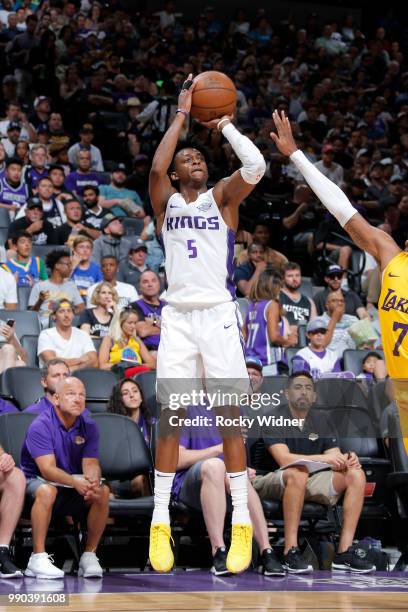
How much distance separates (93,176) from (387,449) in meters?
6.53

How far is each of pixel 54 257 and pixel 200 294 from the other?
4.72 meters

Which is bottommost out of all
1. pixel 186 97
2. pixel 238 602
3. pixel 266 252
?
pixel 238 602

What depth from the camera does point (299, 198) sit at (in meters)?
14.2

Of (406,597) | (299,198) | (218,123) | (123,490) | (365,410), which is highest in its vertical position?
(299,198)

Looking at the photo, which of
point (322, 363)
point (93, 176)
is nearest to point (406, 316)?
point (322, 363)

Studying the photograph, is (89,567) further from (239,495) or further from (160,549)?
(239,495)

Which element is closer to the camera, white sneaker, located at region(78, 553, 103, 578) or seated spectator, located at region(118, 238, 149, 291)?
white sneaker, located at region(78, 553, 103, 578)

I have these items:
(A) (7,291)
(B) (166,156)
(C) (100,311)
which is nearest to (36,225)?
(A) (7,291)

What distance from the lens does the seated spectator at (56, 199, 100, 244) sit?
12047mm

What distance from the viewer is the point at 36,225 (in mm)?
11766

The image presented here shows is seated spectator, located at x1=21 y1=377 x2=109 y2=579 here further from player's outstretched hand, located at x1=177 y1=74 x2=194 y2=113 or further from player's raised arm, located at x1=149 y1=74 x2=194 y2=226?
player's outstretched hand, located at x1=177 y1=74 x2=194 y2=113

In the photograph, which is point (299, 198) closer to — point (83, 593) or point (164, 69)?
point (164, 69)

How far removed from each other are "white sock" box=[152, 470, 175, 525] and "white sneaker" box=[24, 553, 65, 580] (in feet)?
2.93

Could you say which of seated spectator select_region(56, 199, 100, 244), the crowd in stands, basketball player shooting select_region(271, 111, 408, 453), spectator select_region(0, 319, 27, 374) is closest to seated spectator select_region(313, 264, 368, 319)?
the crowd in stands
